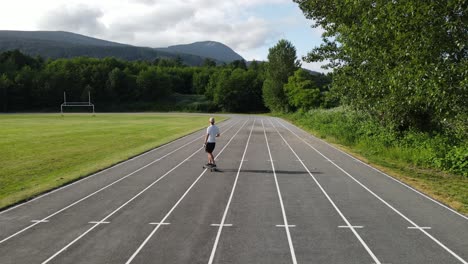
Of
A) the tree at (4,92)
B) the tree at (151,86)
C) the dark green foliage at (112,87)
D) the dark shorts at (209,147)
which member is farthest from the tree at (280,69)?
the tree at (4,92)

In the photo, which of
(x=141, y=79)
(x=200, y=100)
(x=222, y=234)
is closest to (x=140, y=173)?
(x=222, y=234)

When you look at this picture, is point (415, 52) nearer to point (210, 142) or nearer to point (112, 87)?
point (210, 142)

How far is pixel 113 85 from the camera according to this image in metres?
116

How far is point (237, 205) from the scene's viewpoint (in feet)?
30.2

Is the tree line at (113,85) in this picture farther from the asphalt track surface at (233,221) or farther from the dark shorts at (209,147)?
the asphalt track surface at (233,221)

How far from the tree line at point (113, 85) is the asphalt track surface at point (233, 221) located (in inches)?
2779

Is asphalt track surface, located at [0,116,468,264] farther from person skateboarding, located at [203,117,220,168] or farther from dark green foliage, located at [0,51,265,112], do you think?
dark green foliage, located at [0,51,265,112]

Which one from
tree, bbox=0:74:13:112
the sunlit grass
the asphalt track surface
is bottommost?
the asphalt track surface

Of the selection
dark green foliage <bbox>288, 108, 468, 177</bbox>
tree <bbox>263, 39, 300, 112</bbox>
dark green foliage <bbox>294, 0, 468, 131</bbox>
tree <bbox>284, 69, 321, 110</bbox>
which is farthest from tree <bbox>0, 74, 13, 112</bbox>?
dark green foliage <bbox>294, 0, 468, 131</bbox>

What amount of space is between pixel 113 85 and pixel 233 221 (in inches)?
4500

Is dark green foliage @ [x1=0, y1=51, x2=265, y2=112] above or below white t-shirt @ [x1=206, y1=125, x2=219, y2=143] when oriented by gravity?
above

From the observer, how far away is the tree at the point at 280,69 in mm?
74938

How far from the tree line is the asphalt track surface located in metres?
70.6

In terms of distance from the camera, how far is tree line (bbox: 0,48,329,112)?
102 m
